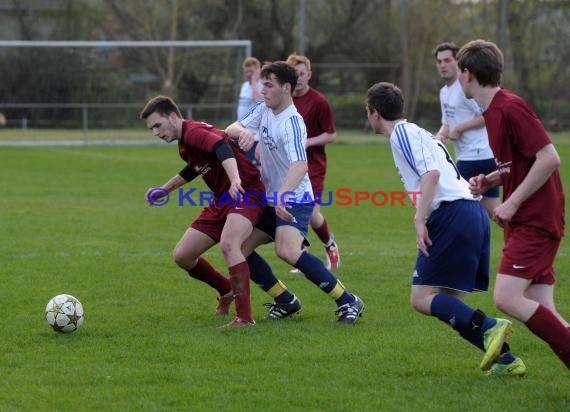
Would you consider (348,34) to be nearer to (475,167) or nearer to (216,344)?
(475,167)

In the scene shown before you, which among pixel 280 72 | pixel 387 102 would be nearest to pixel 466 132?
pixel 280 72

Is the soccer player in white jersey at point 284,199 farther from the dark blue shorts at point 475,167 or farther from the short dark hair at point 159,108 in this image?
the dark blue shorts at point 475,167

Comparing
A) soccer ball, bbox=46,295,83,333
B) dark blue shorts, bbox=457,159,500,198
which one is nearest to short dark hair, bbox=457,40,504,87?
soccer ball, bbox=46,295,83,333

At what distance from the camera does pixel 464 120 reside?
8766mm

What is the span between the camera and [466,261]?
493 cm

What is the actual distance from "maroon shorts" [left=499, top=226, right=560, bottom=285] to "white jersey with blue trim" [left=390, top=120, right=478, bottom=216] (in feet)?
1.92

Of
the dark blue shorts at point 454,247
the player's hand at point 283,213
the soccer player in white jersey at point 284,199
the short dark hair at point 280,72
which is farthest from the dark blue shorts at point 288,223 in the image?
the dark blue shorts at point 454,247

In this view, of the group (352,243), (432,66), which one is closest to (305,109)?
(352,243)

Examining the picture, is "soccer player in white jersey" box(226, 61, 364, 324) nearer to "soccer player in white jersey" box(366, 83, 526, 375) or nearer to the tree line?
→ "soccer player in white jersey" box(366, 83, 526, 375)

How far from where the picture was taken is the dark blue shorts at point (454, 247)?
4.91m

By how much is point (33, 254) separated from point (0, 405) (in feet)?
15.7

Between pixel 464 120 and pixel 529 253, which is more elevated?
pixel 464 120

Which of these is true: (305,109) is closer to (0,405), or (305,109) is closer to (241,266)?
(241,266)

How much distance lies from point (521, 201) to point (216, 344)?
2.14 m
